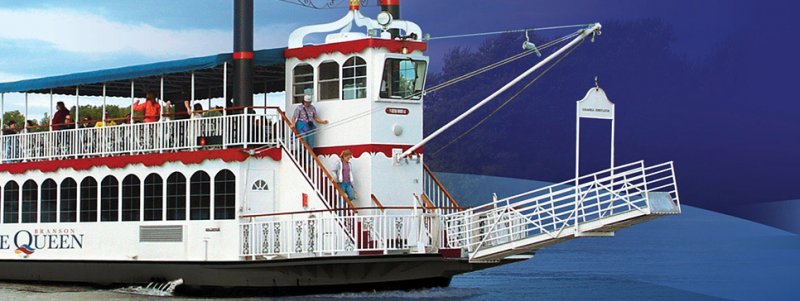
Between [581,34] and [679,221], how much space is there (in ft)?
239

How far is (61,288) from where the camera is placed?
2839 centimetres

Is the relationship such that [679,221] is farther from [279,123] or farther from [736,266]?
[279,123]

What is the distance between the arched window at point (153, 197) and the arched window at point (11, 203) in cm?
409

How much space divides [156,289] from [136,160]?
2.33 metres

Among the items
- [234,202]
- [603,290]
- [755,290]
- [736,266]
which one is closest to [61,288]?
[234,202]

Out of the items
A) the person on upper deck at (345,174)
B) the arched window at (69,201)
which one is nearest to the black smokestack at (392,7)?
the person on upper deck at (345,174)

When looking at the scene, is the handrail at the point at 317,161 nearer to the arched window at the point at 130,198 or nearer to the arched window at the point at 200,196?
the arched window at the point at 200,196

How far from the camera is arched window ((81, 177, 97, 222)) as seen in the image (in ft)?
91.4

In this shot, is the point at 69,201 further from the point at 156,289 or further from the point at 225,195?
the point at 225,195

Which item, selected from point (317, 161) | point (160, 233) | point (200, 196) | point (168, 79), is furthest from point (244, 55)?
point (160, 233)

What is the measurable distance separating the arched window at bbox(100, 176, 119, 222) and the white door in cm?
323

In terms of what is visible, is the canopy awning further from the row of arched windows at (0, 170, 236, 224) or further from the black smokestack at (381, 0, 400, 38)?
the black smokestack at (381, 0, 400, 38)

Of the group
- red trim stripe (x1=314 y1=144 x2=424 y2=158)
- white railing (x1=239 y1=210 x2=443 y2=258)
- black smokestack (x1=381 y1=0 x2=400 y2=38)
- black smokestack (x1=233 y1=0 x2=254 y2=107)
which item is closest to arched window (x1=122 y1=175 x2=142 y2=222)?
black smokestack (x1=233 y1=0 x2=254 y2=107)

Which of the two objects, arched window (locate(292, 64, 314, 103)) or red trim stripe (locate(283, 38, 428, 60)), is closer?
red trim stripe (locate(283, 38, 428, 60))
